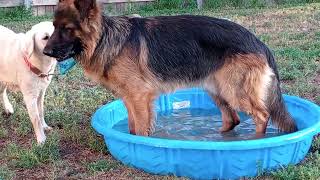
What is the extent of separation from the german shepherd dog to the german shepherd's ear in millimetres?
52

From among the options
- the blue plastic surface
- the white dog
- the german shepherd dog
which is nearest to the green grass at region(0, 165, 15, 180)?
the white dog

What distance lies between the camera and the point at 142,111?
4.52 m

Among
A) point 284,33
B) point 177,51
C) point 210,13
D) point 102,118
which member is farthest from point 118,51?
point 210,13

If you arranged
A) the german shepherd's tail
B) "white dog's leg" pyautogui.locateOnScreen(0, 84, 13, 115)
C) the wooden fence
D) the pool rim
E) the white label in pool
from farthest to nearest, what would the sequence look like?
the wooden fence → the white label in pool → "white dog's leg" pyautogui.locateOnScreen(0, 84, 13, 115) → the german shepherd's tail → the pool rim

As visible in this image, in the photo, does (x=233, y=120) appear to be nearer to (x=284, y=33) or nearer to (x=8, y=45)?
(x=8, y=45)

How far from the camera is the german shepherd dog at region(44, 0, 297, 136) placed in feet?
14.5

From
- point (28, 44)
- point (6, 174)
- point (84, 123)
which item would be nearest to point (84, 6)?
point (28, 44)

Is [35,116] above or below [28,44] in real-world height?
below

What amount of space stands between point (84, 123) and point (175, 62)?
149 centimetres

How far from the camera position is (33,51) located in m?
4.86

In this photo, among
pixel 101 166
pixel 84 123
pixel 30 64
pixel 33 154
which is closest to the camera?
pixel 101 166

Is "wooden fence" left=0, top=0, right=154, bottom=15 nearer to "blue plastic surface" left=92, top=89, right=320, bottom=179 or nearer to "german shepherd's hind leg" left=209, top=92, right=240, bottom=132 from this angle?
"german shepherd's hind leg" left=209, top=92, right=240, bottom=132

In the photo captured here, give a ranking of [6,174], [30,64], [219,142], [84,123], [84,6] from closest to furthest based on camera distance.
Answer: [219,142] < [84,6] < [6,174] < [30,64] < [84,123]

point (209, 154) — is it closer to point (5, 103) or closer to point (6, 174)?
point (6, 174)
